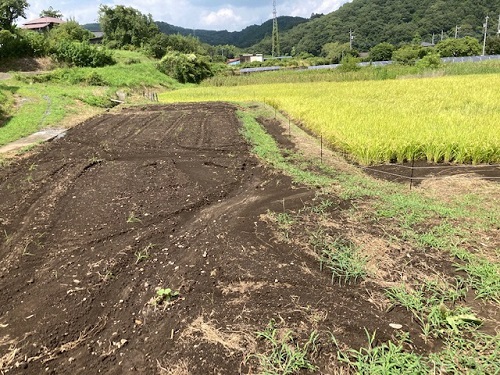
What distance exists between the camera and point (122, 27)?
40312mm

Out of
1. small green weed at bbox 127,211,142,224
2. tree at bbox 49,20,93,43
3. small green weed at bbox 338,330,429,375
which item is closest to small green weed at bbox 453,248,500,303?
small green weed at bbox 338,330,429,375

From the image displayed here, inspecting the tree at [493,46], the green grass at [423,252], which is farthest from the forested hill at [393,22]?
the green grass at [423,252]

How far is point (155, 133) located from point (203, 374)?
9.42 meters

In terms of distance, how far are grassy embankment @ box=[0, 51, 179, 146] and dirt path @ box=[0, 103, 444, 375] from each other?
593 centimetres

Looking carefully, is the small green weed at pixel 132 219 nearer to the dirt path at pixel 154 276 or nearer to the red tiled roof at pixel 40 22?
the dirt path at pixel 154 276

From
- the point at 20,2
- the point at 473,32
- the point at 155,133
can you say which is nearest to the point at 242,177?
the point at 155,133

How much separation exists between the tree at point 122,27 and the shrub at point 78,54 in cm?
1279

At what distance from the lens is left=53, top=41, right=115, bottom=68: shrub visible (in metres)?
27.2

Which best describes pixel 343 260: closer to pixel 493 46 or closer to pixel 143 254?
pixel 143 254

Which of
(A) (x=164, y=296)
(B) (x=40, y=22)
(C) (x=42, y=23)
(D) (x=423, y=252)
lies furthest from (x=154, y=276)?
(B) (x=40, y=22)

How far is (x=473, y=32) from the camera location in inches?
2913

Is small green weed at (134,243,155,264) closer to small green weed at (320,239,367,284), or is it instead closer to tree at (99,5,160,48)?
small green weed at (320,239,367,284)

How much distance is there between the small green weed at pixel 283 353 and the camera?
2.36 metres

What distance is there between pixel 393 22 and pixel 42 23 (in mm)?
81462
